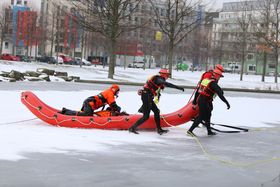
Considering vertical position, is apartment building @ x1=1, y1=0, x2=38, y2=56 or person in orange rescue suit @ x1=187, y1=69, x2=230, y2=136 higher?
apartment building @ x1=1, y1=0, x2=38, y2=56

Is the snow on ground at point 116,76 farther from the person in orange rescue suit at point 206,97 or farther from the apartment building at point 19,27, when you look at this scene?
the person in orange rescue suit at point 206,97

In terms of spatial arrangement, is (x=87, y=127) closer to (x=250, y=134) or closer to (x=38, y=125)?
(x=38, y=125)

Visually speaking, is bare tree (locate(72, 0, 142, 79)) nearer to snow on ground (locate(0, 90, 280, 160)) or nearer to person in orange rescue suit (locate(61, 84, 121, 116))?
snow on ground (locate(0, 90, 280, 160))

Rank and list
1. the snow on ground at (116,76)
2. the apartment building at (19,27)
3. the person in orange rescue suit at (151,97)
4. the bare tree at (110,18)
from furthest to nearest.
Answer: the apartment building at (19,27) < the snow on ground at (116,76) < the bare tree at (110,18) < the person in orange rescue suit at (151,97)

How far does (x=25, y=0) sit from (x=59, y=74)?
6940 centimetres

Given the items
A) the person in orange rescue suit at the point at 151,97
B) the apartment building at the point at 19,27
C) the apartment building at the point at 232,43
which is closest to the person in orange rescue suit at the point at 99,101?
the person in orange rescue suit at the point at 151,97

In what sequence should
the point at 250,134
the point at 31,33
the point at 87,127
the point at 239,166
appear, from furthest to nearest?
the point at 31,33 < the point at 250,134 < the point at 87,127 < the point at 239,166

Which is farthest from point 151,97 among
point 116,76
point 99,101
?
point 116,76

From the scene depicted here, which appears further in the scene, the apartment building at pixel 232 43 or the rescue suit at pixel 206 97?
the apartment building at pixel 232 43

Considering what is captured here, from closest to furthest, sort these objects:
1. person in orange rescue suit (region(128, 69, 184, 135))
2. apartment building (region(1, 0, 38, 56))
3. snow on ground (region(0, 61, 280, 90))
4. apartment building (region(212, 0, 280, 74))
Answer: person in orange rescue suit (region(128, 69, 184, 135)), snow on ground (region(0, 61, 280, 90)), apartment building (region(1, 0, 38, 56)), apartment building (region(212, 0, 280, 74))

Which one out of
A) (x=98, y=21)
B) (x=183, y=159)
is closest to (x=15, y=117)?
(x=183, y=159)

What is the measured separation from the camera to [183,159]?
8.45 metres

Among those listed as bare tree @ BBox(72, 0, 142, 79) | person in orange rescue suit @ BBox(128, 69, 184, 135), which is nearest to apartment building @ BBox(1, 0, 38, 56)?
bare tree @ BBox(72, 0, 142, 79)

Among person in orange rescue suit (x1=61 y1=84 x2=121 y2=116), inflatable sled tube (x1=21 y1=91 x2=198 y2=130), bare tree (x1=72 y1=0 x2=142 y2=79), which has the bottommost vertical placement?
inflatable sled tube (x1=21 y1=91 x2=198 y2=130)
